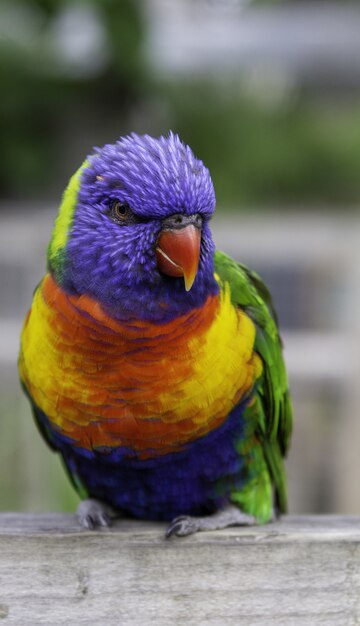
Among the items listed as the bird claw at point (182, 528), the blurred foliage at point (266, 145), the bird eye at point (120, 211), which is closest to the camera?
the bird claw at point (182, 528)

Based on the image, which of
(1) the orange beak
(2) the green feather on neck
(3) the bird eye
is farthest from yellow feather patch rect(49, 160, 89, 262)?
(1) the orange beak

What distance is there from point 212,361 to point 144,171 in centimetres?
40

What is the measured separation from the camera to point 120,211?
1487 millimetres

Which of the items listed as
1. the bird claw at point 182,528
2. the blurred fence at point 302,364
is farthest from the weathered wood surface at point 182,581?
the blurred fence at point 302,364

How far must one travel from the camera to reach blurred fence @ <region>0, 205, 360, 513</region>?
3.41 m

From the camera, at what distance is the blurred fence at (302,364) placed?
3406 millimetres

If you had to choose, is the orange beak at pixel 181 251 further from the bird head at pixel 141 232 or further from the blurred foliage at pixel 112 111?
the blurred foliage at pixel 112 111

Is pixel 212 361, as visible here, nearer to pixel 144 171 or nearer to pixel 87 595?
pixel 144 171

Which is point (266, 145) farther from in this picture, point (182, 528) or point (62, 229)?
point (182, 528)

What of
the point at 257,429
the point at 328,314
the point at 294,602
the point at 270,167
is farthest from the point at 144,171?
the point at 270,167

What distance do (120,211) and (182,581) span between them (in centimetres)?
70

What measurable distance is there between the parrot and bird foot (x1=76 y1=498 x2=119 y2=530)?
1 centimetres

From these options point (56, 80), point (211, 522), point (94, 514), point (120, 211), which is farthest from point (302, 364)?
point (56, 80)

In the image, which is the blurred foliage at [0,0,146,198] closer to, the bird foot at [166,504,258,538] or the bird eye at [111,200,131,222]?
the bird eye at [111,200,131,222]
